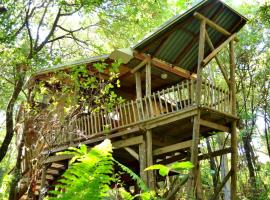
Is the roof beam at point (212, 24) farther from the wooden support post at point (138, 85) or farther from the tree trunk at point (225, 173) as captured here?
the tree trunk at point (225, 173)

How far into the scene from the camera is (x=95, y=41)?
55.7ft

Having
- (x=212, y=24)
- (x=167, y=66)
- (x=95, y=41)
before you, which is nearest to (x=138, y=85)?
(x=167, y=66)

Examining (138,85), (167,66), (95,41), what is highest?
(95,41)

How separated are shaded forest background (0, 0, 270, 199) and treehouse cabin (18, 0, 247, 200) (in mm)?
987

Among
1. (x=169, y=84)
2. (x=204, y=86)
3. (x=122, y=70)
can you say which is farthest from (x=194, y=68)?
(x=204, y=86)

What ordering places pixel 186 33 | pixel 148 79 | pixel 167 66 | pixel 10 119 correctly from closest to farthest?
1. pixel 10 119
2. pixel 148 79
3. pixel 186 33
4. pixel 167 66

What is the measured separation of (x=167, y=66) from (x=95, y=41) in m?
5.59

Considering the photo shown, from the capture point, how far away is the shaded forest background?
900 centimetres

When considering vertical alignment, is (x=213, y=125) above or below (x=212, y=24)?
below

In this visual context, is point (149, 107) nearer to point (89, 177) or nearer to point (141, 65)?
point (141, 65)

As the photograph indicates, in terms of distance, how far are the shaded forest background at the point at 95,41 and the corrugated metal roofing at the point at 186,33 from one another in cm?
79

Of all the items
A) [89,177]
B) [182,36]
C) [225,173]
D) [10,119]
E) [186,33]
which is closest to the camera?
[89,177]

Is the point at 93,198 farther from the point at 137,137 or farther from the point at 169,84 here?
the point at 169,84

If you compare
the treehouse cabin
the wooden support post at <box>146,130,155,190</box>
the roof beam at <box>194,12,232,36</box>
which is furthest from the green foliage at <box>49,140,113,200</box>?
the roof beam at <box>194,12,232,36</box>
